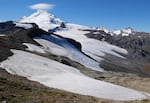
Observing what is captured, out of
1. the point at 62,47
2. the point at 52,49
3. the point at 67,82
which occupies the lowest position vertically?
the point at 62,47

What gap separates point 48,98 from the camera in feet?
110

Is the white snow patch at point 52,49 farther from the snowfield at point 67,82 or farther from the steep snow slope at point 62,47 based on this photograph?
the snowfield at point 67,82

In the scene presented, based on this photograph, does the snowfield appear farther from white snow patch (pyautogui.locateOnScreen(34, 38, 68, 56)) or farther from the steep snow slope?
the steep snow slope

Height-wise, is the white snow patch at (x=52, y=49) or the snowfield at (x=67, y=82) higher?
the snowfield at (x=67, y=82)

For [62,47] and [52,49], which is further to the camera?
[62,47]

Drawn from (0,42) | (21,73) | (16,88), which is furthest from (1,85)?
(0,42)

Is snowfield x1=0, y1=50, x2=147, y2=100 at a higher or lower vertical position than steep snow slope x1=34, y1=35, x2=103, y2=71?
higher

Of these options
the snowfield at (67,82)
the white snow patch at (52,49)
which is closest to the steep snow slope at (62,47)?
the white snow patch at (52,49)

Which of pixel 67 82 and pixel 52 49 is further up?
pixel 67 82

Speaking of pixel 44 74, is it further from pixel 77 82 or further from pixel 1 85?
pixel 1 85

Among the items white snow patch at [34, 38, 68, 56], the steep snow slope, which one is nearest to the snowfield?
white snow patch at [34, 38, 68, 56]

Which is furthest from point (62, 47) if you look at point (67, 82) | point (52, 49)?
point (67, 82)

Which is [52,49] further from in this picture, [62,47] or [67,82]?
[67,82]

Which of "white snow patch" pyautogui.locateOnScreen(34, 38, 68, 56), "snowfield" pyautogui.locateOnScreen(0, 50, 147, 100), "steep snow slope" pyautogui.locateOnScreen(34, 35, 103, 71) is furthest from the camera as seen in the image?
"steep snow slope" pyautogui.locateOnScreen(34, 35, 103, 71)
